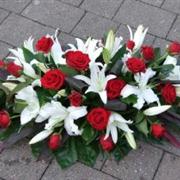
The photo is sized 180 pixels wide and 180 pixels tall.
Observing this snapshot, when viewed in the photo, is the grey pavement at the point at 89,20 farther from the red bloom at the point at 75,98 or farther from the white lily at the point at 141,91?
the red bloom at the point at 75,98

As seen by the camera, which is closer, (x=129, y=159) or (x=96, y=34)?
(x=129, y=159)

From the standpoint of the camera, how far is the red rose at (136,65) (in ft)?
8.43

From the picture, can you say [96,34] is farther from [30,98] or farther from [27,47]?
[30,98]

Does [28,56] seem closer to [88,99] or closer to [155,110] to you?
[88,99]

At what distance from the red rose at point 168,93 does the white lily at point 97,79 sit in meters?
0.34

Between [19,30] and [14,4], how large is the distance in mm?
329

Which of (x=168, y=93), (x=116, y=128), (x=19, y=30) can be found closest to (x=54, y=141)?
(x=116, y=128)

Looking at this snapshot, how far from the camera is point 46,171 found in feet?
8.89

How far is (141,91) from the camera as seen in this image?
8.78 ft

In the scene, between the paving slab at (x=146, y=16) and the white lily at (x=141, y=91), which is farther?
the paving slab at (x=146, y=16)

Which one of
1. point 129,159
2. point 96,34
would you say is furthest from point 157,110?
point 96,34

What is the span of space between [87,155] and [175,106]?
632 millimetres

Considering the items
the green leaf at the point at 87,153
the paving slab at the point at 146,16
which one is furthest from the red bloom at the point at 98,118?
the paving slab at the point at 146,16

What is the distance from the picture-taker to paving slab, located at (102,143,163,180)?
8.90 feet
